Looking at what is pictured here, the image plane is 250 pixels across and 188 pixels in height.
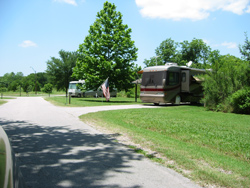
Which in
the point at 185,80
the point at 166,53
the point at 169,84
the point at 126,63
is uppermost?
the point at 166,53

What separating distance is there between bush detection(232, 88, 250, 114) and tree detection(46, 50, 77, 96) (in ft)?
140

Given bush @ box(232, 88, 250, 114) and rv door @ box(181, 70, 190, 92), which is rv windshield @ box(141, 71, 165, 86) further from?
bush @ box(232, 88, 250, 114)

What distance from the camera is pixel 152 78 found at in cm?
1953

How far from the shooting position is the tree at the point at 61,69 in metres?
51.8

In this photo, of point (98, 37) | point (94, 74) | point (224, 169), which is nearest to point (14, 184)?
point (224, 169)

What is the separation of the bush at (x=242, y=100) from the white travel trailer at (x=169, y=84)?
19.6 feet

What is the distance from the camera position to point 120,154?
17.1 feet

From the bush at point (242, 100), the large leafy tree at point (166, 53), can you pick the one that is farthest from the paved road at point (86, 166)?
the large leafy tree at point (166, 53)

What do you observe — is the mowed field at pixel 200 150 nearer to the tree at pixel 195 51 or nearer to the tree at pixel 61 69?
the tree at pixel 61 69

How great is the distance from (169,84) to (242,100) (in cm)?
643

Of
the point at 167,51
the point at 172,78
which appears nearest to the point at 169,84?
the point at 172,78

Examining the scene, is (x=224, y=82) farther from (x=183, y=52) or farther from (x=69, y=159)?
(x=183, y=52)

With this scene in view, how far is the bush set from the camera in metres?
13.1

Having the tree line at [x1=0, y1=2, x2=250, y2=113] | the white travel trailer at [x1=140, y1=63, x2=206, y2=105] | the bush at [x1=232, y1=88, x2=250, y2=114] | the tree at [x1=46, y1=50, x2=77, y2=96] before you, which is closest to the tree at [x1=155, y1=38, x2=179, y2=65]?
the tree line at [x1=0, y1=2, x2=250, y2=113]
